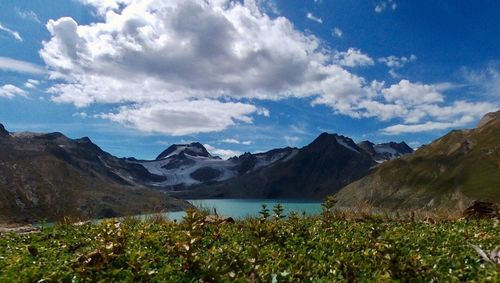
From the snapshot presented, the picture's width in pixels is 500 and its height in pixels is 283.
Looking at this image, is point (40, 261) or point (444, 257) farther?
point (444, 257)

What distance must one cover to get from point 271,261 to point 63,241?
721 cm

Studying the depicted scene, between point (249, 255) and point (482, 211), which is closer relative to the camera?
point (249, 255)

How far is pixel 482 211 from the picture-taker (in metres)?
23.8

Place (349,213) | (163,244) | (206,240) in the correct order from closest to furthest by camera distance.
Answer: (163,244)
(206,240)
(349,213)

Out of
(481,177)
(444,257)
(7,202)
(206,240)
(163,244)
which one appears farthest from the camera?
(7,202)

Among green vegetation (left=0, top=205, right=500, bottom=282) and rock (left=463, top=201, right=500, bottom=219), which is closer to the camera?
green vegetation (left=0, top=205, right=500, bottom=282)

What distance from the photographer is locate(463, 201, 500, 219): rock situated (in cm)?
2291

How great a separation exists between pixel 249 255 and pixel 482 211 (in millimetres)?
18158

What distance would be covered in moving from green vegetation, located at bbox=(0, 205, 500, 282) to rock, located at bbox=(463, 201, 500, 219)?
6694 millimetres

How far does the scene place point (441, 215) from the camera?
2427 cm

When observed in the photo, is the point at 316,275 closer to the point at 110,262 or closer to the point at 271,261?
the point at 271,261

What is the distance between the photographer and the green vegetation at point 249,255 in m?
8.37

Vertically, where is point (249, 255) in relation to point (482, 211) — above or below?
below

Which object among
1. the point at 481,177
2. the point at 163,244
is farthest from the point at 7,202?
the point at 163,244
